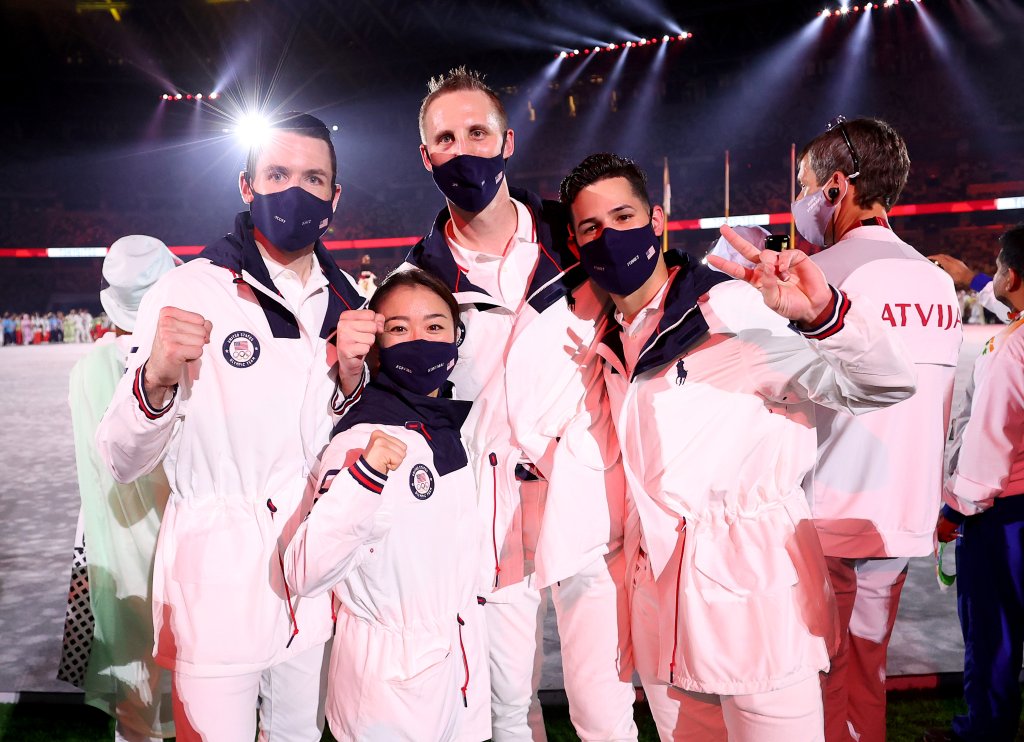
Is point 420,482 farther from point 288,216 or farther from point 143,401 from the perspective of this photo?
point 288,216

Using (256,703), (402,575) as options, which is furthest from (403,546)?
(256,703)

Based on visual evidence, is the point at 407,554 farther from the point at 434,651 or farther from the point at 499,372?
the point at 499,372

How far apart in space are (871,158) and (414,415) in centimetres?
175

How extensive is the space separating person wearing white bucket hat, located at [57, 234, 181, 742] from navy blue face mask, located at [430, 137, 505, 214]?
1.45m

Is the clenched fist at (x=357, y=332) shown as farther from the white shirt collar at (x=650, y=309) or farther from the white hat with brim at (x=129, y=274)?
the white hat with brim at (x=129, y=274)

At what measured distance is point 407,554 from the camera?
76.6 inches

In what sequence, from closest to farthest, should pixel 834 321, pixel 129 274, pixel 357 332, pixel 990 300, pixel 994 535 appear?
pixel 834 321 → pixel 357 332 → pixel 994 535 → pixel 129 274 → pixel 990 300

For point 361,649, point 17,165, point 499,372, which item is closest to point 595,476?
point 499,372

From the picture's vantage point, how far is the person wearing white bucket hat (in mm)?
2877

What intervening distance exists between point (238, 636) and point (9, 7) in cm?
2656

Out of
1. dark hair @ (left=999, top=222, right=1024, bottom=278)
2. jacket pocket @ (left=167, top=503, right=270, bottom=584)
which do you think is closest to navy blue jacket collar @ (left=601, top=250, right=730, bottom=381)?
jacket pocket @ (left=167, top=503, right=270, bottom=584)

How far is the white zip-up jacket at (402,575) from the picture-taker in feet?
5.78

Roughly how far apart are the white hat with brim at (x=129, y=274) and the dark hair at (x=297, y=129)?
3.59ft

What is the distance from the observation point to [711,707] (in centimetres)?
215
